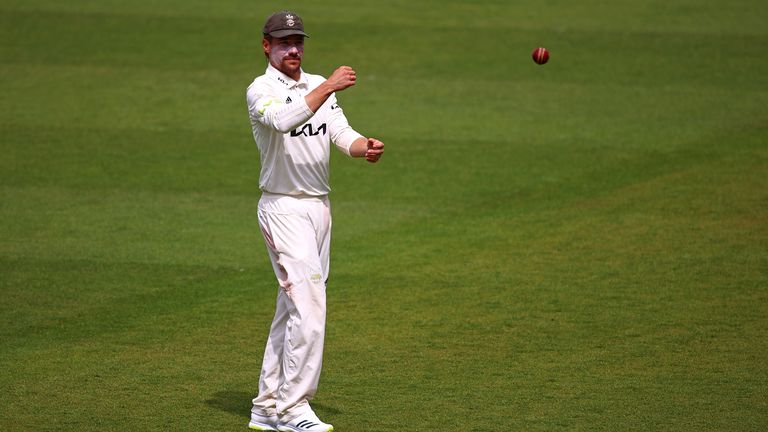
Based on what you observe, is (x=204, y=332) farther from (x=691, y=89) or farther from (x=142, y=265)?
(x=691, y=89)

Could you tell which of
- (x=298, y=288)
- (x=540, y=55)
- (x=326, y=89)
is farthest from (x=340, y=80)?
(x=540, y=55)

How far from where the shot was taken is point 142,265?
1010 cm

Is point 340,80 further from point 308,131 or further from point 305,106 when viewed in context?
point 308,131

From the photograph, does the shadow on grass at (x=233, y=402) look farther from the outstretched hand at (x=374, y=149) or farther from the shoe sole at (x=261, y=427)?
the outstretched hand at (x=374, y=149)

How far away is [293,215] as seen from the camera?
661 centimetres

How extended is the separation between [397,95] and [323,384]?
8882 millimetres

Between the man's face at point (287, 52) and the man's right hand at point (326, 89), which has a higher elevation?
the man's face at point (287, 52)

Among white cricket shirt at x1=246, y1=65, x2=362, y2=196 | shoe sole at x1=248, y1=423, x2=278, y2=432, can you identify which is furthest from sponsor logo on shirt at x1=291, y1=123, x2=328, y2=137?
shoe sole at x1=248, y1=423, x2=278, y2=432

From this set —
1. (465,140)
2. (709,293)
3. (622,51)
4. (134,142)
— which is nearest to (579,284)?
(709,293)

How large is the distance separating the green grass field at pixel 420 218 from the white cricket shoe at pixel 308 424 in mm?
275

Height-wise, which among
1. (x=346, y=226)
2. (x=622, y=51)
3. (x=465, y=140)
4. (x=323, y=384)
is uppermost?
(x=622, y=51)

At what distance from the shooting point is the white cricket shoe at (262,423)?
6707mm

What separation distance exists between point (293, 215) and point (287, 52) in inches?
34.2

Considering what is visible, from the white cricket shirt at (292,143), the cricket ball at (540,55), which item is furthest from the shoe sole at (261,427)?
the cricket ball at (540,55)
